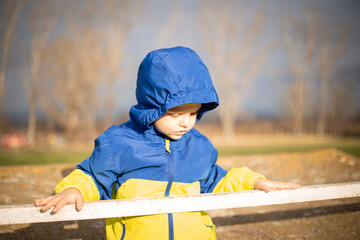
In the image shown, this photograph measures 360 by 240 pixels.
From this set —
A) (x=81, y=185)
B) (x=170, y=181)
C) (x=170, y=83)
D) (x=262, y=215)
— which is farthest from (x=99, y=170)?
(x=262, y=215)

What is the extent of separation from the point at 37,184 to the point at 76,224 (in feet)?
2.91

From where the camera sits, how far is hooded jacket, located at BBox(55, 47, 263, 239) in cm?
135

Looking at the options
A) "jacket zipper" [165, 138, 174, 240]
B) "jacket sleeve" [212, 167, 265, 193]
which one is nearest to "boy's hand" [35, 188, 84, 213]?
"jacket zipper" [165, 138, 174, 240]

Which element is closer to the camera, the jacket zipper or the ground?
the jacket zipper

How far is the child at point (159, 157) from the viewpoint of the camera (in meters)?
1.35

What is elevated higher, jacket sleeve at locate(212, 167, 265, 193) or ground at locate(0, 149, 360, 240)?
jacket sleeve at locate(212, 167, 265, 193)

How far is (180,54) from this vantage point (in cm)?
141

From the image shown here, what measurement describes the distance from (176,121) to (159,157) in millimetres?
217

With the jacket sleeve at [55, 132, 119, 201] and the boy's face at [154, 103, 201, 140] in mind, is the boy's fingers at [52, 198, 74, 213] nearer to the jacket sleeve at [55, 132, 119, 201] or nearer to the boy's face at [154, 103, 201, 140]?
the jacket sleeve at [55, 132, 119, 201]

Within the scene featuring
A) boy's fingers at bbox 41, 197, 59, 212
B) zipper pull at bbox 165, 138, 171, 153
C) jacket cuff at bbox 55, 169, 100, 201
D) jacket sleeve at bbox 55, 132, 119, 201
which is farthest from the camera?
zipper pull at bbox 165, 138, 171, 153

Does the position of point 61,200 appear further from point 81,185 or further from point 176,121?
point 176,121

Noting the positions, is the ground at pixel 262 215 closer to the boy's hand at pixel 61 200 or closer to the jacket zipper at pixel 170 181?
the jacket zipper at pixel 170 181

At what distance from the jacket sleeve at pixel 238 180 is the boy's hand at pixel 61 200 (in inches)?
30.7

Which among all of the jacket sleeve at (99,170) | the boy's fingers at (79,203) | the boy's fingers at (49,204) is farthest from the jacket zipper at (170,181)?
the boy's fingers at (49,204)
